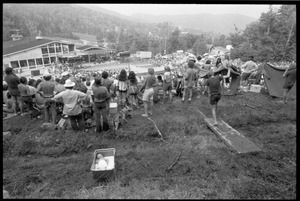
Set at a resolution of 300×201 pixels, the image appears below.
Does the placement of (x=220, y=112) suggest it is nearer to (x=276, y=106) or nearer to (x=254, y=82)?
(x=276, y=106)

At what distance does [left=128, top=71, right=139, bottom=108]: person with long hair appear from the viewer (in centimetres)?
650

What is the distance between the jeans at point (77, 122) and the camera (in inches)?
204

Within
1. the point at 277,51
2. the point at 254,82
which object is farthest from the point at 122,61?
the point at 254,82

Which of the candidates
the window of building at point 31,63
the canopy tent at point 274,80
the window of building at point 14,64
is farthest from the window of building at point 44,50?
the canopy tent at point 274,80

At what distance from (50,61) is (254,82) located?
114 ft

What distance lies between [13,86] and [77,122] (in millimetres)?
2987

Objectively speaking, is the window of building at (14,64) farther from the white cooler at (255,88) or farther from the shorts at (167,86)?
the white cooler at (255,88)

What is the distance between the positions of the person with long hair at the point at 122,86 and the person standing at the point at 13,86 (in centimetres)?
355

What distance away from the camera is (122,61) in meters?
46.4

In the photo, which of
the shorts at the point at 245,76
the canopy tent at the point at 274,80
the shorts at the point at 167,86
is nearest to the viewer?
the shorts at the point at 167,86

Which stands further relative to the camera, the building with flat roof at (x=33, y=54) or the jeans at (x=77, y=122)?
the building with flat roof at (x=33, y=54)

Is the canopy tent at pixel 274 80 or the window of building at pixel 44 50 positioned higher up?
the canopy tent at pixel 274 80

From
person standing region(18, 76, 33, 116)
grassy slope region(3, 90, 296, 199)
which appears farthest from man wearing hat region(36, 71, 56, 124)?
grassy slope region(3, 90, 296, 199)

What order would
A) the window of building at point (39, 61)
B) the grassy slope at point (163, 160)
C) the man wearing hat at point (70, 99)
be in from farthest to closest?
1. the window of building at point (39, 61)
2. the man wearing hat at point (70, 99)
3. the grassy slope at point (163, 160)
